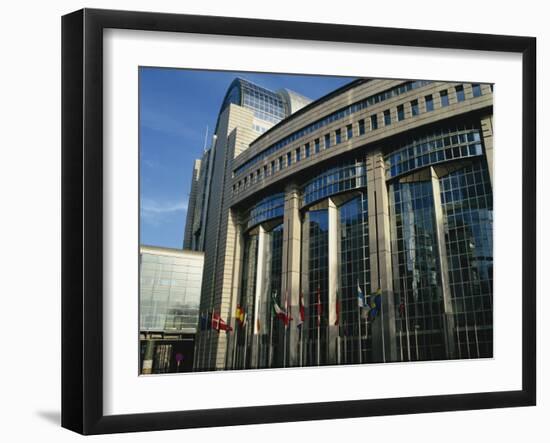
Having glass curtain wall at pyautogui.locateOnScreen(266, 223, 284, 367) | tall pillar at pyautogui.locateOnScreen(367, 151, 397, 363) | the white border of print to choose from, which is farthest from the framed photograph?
glass curtain wall at pyautogui.locateOnScreen(266, 223, 284, 367)

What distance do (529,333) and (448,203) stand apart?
698 centimetres

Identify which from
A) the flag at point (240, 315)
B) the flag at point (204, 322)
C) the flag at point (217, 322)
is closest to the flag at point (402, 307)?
the flag at point (217, 322)

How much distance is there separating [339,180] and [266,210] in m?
3.43

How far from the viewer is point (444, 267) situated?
1672 cm

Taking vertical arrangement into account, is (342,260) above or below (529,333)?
above

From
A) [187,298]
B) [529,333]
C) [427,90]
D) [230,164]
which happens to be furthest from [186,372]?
[230,164]

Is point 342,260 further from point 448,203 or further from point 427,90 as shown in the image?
point 427,90

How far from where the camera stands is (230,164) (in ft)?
59.3

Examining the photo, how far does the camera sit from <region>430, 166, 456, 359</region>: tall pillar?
11.6 meters

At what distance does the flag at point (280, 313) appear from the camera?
21.9 m

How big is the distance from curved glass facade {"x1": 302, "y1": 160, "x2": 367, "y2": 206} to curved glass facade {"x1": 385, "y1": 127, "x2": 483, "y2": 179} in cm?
113

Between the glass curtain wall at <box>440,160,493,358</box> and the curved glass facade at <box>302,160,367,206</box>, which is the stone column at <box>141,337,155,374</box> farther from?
the curved glass facade at <box>302,160,367,206</box>

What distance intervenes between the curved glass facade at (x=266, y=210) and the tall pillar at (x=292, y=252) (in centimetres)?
23

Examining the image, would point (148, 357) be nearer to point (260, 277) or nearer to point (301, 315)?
point (301, 315)
